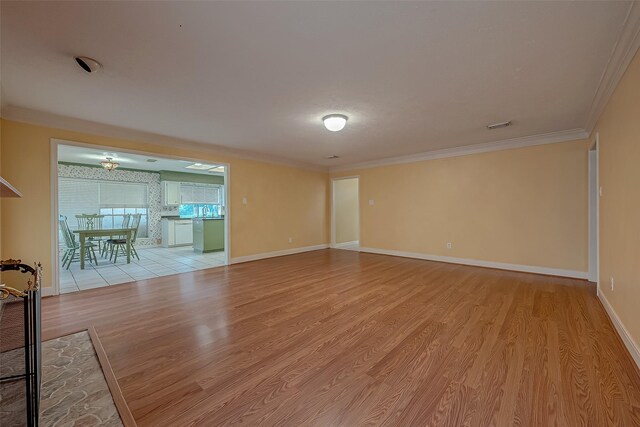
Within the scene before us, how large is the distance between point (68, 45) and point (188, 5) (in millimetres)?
1106

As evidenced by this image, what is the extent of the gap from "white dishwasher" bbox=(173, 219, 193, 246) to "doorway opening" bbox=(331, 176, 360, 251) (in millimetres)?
4519

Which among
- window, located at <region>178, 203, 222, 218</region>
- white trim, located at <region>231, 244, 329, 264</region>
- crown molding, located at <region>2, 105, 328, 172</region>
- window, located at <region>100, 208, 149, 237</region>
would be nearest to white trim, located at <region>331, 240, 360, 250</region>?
white trim, located at <region>231, 244, 329, 264</region>

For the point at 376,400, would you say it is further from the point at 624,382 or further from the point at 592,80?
the point at 592,80

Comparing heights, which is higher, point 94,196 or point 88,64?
point 88,64

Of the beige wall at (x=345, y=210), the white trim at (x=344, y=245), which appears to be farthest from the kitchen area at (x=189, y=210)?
the beige wall at (x=345, y=210)

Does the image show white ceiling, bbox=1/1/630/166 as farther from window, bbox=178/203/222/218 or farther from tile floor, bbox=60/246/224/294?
window, bbox=178/203/222/218

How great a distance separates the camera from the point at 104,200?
7281 millimetres

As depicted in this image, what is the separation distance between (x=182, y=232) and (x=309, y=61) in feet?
24.5

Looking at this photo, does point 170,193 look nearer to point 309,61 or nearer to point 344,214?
point 344,214

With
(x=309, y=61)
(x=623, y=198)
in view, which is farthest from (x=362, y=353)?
(x=623, y=198)

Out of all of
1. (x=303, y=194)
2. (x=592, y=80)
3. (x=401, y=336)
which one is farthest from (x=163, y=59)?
(x=303, y=194)

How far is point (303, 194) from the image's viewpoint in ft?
22.0

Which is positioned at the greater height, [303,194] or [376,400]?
[303,194]

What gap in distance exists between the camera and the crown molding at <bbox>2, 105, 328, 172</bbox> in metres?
3.13
